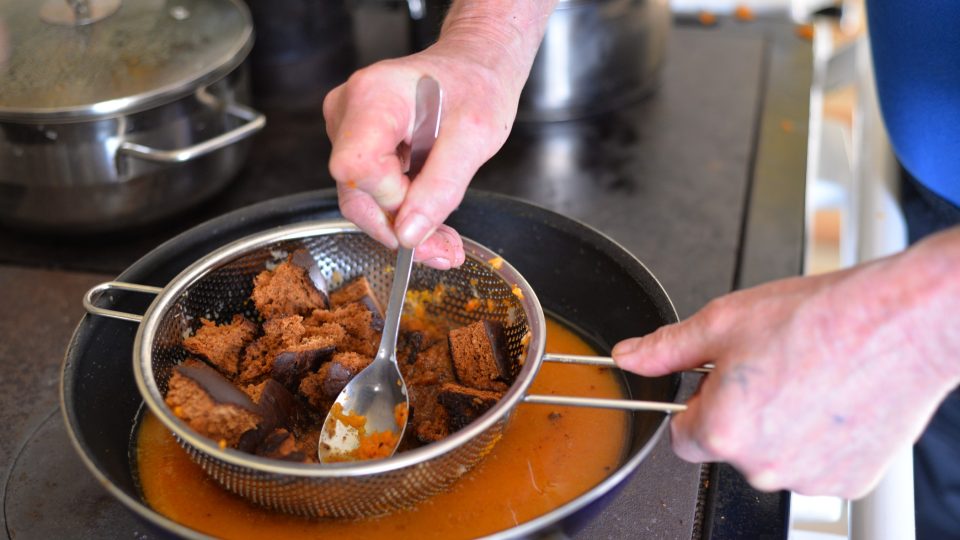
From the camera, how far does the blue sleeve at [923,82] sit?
3.80 ft

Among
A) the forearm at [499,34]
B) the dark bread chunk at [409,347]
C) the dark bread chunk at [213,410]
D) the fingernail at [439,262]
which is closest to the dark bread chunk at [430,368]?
the dark bread chunk at [409,347]

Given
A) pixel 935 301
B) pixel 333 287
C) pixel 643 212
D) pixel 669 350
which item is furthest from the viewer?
pixel 643 212

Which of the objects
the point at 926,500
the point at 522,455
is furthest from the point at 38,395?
the point at 926,500

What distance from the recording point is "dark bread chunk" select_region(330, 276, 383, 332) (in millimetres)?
1039

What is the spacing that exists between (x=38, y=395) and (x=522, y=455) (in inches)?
24.8

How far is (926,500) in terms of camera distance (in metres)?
1.29

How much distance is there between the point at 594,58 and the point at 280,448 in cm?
106

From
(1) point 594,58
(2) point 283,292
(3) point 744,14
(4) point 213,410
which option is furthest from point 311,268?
(3) point 744,14

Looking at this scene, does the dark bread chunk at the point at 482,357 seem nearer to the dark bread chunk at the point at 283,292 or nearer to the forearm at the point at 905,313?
the dark bread chunk at the point at 283,292

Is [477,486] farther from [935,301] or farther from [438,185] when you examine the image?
[935,301]

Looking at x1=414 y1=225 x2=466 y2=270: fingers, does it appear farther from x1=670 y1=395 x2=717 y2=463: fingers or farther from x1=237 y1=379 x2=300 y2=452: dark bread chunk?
x1=670 y1=395 x2=717 y2=463: fingers

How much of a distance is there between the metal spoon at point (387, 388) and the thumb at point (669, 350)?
0.26m

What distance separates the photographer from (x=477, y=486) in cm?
90

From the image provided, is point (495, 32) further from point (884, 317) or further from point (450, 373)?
point (884, 317)
